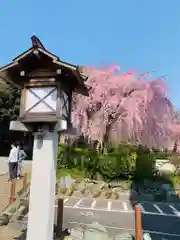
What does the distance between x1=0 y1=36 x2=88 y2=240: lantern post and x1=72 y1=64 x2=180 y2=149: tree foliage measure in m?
10.8

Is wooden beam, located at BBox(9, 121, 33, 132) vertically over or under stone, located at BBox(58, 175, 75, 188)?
over

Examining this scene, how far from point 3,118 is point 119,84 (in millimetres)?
13238

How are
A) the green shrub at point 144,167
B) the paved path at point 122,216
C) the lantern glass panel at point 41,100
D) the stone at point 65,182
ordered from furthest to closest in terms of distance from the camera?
the green shrub at point 144,167, the stone at point 65,182, the paved path at point 122,216, the lantern glass panel at point 41,100

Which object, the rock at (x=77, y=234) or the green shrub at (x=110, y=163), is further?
the green shrub at (x=110, y=163)

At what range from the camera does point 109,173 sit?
1310 cm

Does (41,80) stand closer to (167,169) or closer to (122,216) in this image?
(122,216)

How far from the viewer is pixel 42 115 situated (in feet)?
13.6

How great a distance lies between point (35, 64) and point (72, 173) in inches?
379

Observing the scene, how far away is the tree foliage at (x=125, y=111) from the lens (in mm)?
15188

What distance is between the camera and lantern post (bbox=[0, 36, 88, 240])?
405 centimetres

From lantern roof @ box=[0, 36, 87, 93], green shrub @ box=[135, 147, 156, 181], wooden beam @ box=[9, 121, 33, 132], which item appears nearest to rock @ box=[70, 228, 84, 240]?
wooden beam @ box=[9, 121, 33, 132]

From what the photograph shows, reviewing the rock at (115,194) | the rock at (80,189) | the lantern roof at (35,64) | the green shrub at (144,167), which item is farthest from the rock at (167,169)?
the lantern roof at (35,64)

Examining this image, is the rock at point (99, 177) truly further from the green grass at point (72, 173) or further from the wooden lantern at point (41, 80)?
the wooden lantern at point (41, 80)

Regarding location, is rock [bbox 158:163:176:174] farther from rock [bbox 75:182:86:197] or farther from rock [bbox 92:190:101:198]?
rock [bbox 75:182:86:197]
